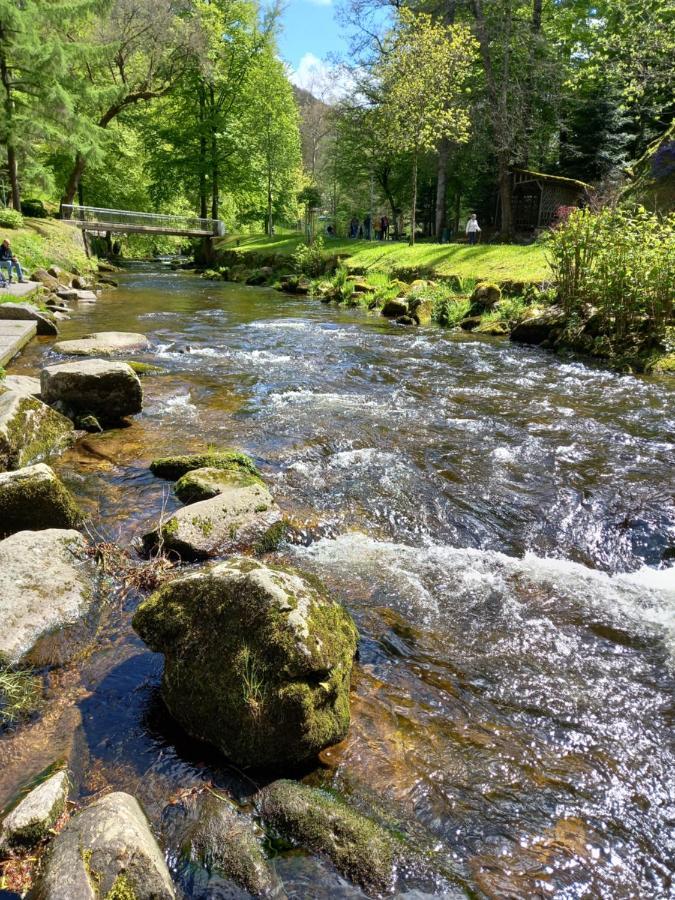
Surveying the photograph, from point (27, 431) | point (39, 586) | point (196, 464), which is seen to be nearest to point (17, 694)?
point (39, 586)

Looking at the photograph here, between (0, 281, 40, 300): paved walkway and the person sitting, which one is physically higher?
the person sitting

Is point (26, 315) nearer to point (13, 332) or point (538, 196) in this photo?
point (13, 332)

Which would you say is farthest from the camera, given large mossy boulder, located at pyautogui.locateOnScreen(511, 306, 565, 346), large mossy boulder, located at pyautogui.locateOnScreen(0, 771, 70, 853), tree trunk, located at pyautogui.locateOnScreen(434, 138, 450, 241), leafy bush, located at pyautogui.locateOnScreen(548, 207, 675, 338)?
tree trunk, located at pyautogui.locateOnScreen(434, 138, 450, 241)

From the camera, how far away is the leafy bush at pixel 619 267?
11.6 m

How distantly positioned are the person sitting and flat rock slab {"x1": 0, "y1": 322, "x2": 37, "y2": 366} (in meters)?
5.70

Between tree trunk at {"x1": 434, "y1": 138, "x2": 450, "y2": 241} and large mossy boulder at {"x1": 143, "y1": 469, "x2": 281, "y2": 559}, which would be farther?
tree trunk at {"x1": 434, "y1": 138, "x2": 450, "y2": 241}

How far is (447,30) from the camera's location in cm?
2466

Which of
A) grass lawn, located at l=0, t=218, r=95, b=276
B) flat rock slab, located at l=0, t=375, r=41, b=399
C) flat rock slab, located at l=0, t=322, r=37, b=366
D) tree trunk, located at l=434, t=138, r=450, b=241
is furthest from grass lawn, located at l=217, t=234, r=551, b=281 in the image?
flat rock slab, located at l=0, t=375, r=41, b=399

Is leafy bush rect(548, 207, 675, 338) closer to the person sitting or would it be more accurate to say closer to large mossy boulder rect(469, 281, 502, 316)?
large mossy boulder rect(469, 281, 502, 316)

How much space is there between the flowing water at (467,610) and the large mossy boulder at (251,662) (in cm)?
19

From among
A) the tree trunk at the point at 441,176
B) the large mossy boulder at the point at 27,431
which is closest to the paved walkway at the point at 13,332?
the large mossy boulder at the point at 27,431

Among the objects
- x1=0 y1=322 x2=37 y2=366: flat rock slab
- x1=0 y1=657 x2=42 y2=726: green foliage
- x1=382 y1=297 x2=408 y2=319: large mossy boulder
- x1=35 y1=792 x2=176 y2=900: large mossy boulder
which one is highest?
x1=382 y1=297 x2=408 y2=319: large mossy boulder

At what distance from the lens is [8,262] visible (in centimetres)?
1797

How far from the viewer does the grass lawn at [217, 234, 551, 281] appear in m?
20.2
